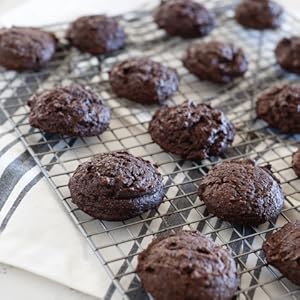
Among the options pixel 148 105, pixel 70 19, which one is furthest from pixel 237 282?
pixel 70 19

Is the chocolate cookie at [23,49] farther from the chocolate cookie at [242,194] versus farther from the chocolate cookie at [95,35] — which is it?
the chocolate cookie at [242,194]

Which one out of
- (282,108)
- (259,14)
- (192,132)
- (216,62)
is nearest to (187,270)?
(192,132)

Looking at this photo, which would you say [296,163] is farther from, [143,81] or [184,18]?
[184,18]

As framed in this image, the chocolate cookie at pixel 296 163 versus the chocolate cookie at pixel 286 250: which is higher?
the chocolate cookie at pixel 286 250

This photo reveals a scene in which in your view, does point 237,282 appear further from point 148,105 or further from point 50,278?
point 148,105

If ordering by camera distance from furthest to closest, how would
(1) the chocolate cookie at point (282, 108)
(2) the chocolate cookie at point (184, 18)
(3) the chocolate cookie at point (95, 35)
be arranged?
(2) the chocolate cookie at point (184, 18), (3) the chocolate cookie at point (95, 35), (1) the chocolate cookie at point (282, 108)

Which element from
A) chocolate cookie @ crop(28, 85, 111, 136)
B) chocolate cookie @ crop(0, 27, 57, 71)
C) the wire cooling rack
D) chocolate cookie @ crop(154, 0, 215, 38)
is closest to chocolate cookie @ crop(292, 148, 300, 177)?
the wire cooling rack

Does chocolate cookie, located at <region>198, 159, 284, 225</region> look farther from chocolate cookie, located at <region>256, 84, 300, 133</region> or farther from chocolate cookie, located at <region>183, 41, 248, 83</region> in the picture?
chocolate cookie, located at <region>183, 41, 248, 83</region>

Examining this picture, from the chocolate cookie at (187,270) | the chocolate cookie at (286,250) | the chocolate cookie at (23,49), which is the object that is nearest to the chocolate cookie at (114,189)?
the chocolate cookie at (187,270)
